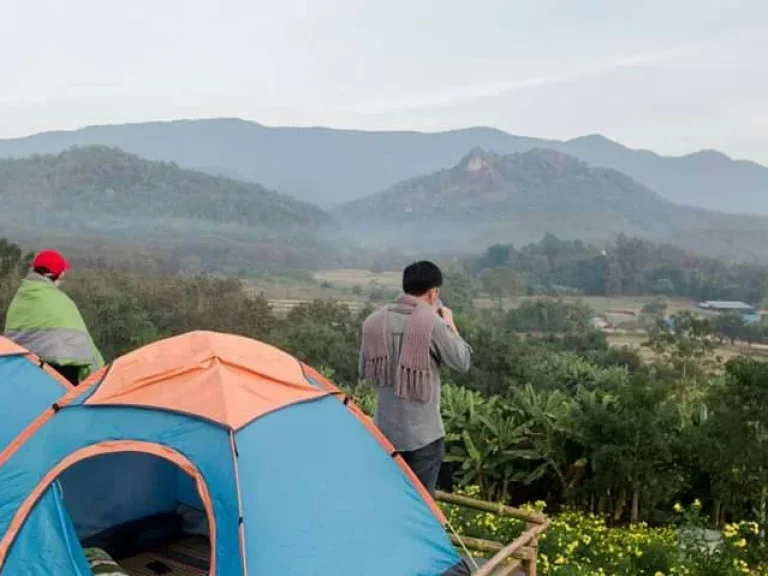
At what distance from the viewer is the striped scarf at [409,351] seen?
13.7 ft

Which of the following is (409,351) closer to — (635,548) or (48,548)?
(48,548)

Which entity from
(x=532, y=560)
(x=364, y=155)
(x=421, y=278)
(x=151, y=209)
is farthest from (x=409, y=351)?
(x=364, y=155)

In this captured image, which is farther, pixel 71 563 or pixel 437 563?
pixel 437 563

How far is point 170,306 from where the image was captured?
64.8 feet

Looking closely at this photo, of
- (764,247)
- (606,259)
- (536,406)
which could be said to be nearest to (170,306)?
(536,406)

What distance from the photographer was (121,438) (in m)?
3.68

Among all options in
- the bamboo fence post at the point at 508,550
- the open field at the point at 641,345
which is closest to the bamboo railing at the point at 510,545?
the bamboo fence post at the point at 508,550

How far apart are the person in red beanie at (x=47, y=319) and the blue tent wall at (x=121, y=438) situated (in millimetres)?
1710

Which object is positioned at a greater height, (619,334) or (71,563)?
(71,563)

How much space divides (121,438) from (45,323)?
2110 mm

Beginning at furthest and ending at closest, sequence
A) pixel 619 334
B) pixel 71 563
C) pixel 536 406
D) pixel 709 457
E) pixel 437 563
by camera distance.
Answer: pixel 619 334
pixel 536 406
pixel 709 457
pixel 437 563
pixel 71 563

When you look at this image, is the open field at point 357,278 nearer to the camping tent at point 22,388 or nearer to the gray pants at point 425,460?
the camping tent at point 22,388

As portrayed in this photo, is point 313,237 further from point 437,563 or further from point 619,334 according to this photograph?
point 437,563

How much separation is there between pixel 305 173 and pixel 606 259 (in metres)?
95.5
